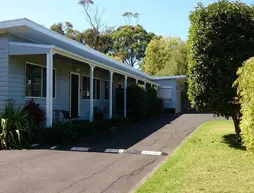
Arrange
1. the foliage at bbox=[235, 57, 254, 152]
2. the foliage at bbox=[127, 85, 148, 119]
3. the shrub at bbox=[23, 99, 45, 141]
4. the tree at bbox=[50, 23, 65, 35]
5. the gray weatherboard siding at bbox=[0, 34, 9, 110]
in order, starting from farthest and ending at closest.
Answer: the tree at bbox=[50, 23, 65, 35]
the foliage at bbox=[127, 85, 148, 119]
the gray weatherboard siding at bbox=[0, 34, 9, 110]
the shrub at bbox=[23, 99, 45, 141]
the foliage at bbox=[235, 57, 254, 152]

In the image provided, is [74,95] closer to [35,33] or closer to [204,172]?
[35,33]

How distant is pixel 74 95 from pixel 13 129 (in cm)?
658

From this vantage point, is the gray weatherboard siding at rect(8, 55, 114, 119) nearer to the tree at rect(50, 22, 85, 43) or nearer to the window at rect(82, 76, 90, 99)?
the window at rect(82, 76, 90, 99)

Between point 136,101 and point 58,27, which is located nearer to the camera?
point 136,101

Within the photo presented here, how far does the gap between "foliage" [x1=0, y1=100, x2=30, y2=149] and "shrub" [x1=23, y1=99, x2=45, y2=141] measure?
28cm

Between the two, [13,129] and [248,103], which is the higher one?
[248,103]

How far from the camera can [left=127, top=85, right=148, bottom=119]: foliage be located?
1933 cm

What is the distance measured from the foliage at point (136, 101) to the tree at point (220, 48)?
939 centimetres

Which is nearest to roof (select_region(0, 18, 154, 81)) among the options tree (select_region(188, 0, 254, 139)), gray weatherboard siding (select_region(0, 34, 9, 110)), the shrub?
gray weatherboard siding (select_region(0, 34, 9, 110))

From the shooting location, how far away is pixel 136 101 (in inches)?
760

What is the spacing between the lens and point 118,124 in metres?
16.2

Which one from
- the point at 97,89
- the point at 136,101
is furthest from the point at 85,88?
the point at 136,101

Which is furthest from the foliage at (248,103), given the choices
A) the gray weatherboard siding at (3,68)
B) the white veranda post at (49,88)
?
the gray weatherboard siding at (3,68)

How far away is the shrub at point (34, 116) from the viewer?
10211 mm
